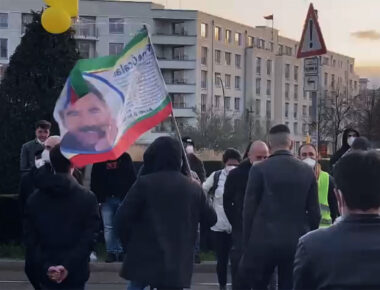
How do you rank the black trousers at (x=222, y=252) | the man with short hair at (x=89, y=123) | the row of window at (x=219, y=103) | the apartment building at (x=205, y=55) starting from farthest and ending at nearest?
the row of window at (x=219, y=103)
the apartment building at (x=205, y=55)
the black trousers at (x=222, y=252)
the man with short hair at (x=89, y=123)

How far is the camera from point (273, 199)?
739 cm

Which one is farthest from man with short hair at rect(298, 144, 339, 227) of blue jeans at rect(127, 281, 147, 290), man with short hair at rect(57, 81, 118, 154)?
blue jeans at rect(127, 281, 147, 290)

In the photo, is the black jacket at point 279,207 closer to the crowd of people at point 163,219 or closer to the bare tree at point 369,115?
the crowd of people at point 163,219

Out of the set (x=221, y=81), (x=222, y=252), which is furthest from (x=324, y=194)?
(x=221, y=81)

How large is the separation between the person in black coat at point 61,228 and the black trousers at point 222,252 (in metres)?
3.98

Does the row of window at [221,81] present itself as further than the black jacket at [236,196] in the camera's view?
Yes

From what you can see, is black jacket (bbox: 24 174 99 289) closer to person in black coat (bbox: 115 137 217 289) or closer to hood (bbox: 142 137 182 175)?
person in black coat (bbox: 115 137 217 289)

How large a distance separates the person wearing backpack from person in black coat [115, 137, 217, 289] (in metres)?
3.64

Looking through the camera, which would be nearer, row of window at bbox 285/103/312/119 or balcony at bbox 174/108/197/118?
balcony at bbox 174/108/197/118

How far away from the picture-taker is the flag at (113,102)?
284 inches

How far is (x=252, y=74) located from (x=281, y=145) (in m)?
98.1

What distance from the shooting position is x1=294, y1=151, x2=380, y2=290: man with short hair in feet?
11.0

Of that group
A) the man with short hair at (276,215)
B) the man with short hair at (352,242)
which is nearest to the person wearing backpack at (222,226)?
the man with short hair at (276,215)

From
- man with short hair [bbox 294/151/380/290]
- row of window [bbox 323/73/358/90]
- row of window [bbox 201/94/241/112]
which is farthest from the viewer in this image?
row of window [bbox 323/73/358/90]
